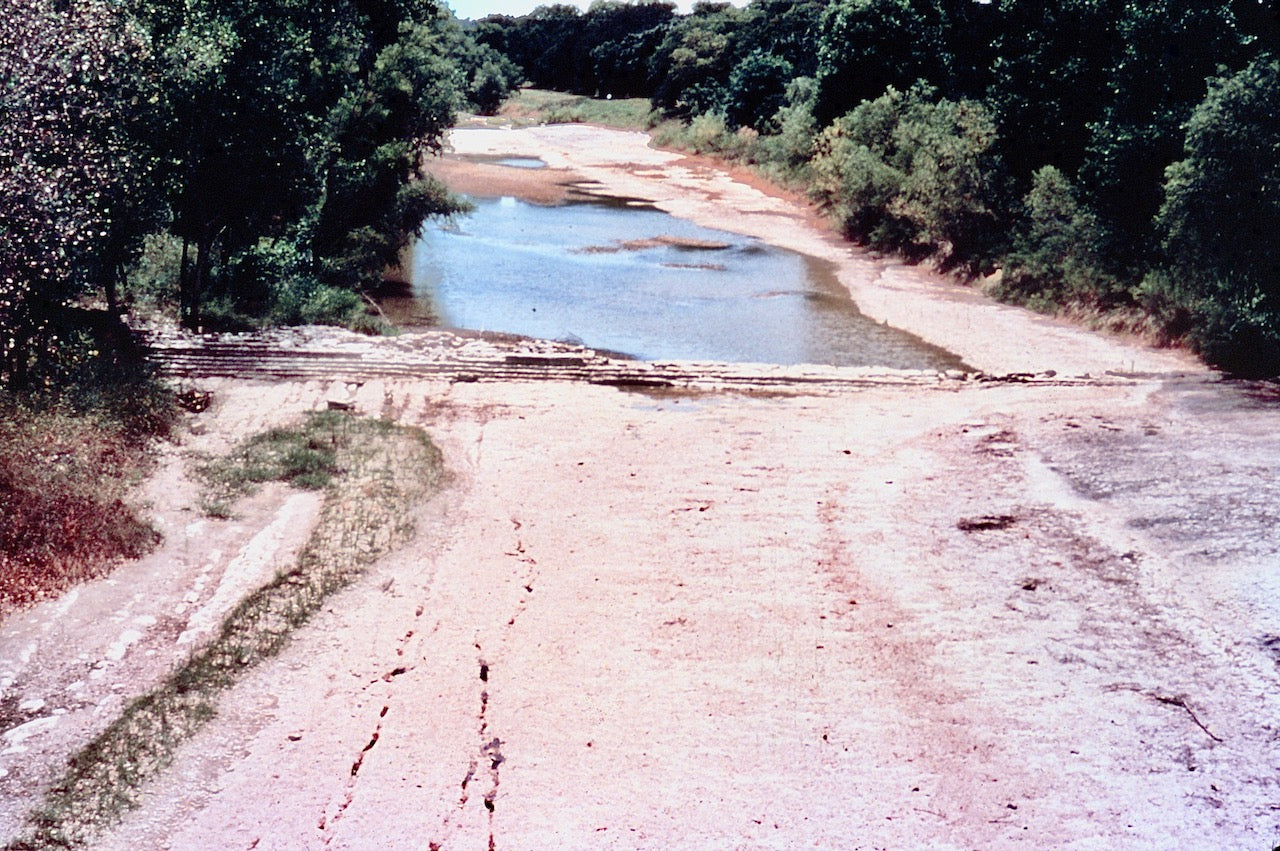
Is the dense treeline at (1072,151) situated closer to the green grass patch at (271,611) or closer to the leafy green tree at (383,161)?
the leafy green tree at (383,161)

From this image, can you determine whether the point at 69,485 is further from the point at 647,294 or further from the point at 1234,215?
the point at 1234,215

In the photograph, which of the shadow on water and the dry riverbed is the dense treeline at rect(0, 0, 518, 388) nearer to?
the shadow on water

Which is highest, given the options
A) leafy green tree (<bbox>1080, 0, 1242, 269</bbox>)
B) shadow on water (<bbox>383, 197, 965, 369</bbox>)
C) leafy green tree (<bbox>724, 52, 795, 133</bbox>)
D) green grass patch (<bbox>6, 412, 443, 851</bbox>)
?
leafy green tree (<bbox>724, 52, 795, 133</bbox>)

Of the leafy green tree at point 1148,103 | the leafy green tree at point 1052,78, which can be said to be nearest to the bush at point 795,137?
the leafy green tree at point 1052,78

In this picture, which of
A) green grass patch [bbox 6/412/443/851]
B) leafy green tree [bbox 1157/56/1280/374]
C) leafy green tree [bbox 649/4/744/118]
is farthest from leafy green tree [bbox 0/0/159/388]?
leafy green tree [bbox 649/4/744/118]

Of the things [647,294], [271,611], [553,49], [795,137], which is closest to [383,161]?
[647,294]
